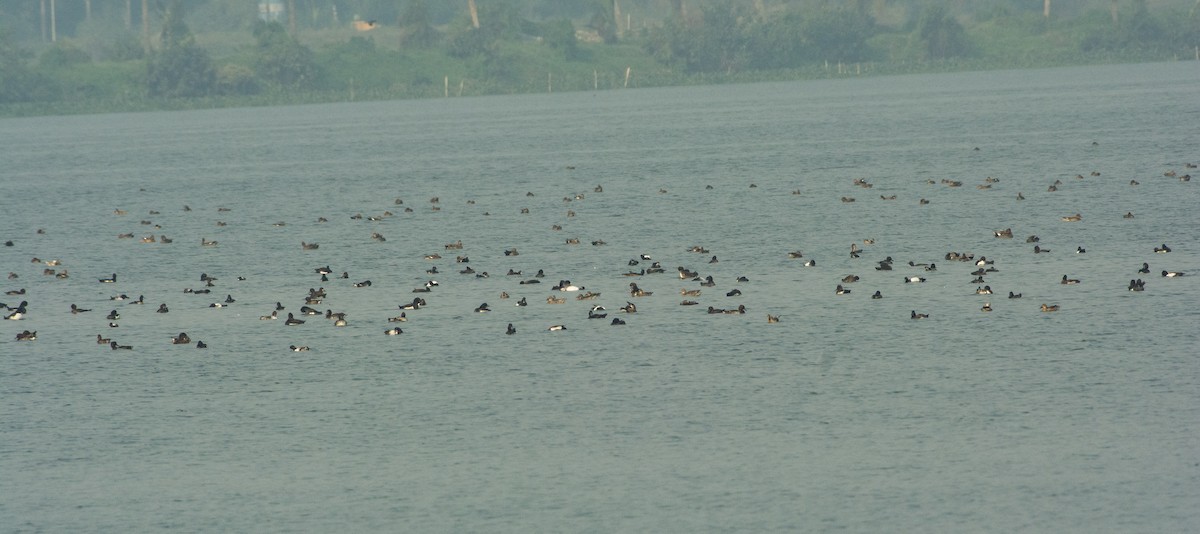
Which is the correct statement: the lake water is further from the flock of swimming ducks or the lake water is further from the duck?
the duck

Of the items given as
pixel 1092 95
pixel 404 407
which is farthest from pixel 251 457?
pixel 1092 95

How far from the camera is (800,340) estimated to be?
3484 cm

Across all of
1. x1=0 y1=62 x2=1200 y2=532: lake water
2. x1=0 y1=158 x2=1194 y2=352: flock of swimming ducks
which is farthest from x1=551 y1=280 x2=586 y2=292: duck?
x1=0 y1=62 x2=1200 y2=532: lake water

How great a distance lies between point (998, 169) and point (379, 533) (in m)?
54.6

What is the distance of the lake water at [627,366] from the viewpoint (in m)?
24.1

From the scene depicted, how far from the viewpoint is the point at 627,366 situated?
108 ft

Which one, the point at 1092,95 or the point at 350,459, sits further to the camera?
the point at 1092,95

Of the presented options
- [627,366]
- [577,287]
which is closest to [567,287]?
[577,287]

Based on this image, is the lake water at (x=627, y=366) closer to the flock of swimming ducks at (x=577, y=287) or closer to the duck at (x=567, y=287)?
the flock of swimming ducks at (x=577, y=287)

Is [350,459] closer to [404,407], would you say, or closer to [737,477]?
[404,407]

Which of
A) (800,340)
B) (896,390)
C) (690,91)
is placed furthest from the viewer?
(690,91)

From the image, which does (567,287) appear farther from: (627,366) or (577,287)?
(627,366)

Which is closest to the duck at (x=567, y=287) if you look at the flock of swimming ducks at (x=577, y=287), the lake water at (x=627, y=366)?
the flock of swimming ducks at (x=577, y=287)

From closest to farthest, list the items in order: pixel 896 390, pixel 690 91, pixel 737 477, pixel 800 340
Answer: pixel 737 477 → pixel 896 390 → pixel 800 340 → pixel 690 91
